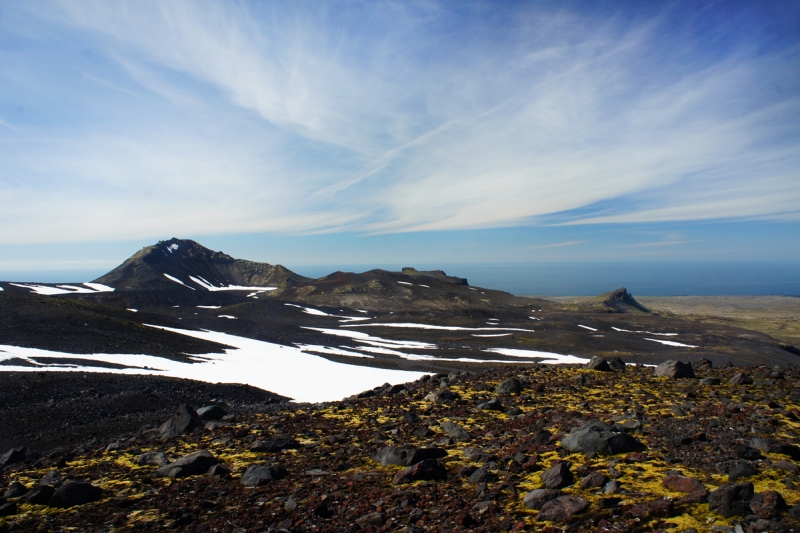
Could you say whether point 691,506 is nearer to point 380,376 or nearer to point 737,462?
point 737,462

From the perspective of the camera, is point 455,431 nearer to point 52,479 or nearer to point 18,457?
point 52,479

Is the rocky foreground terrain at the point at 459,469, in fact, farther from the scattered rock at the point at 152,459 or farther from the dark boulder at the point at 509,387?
the dark boulder at the point at 509,387

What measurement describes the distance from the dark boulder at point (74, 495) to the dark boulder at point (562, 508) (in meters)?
7.64

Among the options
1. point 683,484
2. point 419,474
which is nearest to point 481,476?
point 419,474

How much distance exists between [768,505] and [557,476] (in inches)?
96.6

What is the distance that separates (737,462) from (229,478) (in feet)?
28.7

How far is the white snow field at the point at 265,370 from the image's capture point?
27844mm

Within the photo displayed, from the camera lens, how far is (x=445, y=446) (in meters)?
9.18

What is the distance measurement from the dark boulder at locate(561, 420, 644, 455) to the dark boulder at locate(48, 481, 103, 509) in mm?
8596

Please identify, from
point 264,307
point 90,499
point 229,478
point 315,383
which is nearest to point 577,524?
point 229,478

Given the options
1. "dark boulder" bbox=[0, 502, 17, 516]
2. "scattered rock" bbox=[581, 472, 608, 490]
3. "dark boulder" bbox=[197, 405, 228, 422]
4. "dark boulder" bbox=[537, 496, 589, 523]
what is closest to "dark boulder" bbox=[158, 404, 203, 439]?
"dark boulder" bbox=[197, 405, 228, 422]

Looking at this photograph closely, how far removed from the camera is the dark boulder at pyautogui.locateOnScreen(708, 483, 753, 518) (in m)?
5.09

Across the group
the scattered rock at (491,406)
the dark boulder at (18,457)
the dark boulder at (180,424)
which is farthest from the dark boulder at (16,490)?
the scattered rock at (491,406)

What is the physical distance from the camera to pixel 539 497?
5992 millimetres
